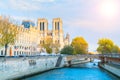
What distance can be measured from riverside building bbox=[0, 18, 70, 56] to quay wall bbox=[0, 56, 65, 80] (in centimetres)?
1314

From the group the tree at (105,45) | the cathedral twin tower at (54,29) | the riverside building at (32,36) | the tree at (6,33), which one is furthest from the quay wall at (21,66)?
the cathedral twin tower at (54,29)

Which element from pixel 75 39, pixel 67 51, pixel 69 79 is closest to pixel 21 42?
pixel 67 51

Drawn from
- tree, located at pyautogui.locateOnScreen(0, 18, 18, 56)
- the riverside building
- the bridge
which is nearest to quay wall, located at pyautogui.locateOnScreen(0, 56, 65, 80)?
tree, located at pyautogui.locateOnScreen(0, 18, 18, 56)

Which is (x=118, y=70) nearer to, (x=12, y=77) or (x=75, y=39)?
(x=12, y=77)

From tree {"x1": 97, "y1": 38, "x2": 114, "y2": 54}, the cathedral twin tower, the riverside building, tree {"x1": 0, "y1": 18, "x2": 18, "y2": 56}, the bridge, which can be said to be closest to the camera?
tree {"x1": 0, "y1": 18, "x2": 18, "y2": 56}

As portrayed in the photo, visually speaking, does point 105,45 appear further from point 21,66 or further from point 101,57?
point 21,66

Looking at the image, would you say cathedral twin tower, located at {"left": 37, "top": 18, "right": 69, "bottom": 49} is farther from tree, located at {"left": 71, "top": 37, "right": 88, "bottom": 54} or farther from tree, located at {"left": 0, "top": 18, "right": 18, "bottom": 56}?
tree, located at {"left": 0, "top": 18, "right": 18, "bottom": 56}

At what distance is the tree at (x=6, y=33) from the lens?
61219 millimetres

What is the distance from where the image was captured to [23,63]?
53.2 meters

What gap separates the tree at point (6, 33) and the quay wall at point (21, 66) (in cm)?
698

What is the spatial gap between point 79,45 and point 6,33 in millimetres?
75318

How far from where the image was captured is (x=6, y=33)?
61.7 m

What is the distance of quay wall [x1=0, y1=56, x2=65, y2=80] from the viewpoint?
43.1m

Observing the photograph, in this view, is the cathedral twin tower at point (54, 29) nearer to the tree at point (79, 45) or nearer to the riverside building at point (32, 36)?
the riverside building at point (32, 36)
